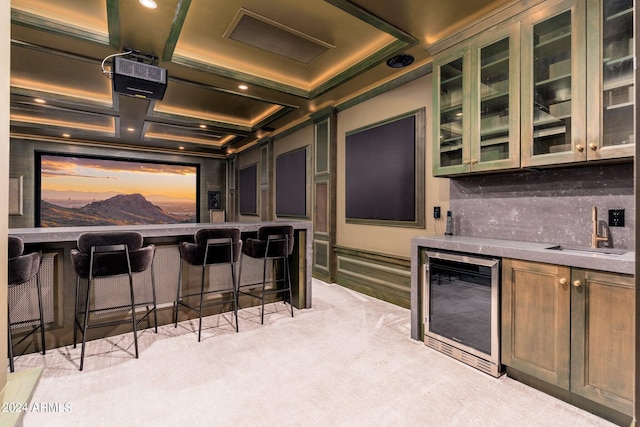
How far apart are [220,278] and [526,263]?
290 cm

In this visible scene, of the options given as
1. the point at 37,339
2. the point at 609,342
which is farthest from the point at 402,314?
the point at 37,339

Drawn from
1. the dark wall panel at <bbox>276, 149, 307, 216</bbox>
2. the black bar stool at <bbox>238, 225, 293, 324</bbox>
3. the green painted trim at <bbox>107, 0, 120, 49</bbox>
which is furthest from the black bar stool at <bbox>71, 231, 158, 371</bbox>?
the dark wall panel at <bbox>276, 149, 307, 216</bbox>

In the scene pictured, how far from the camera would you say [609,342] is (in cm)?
172

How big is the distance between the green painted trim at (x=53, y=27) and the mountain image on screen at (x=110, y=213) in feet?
19.2

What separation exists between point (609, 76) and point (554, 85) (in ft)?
1.02

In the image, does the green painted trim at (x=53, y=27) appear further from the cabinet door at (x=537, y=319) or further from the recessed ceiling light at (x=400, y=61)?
the cabinet door at (x=537, y=319)

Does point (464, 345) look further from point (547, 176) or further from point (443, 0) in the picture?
point (443, 0)

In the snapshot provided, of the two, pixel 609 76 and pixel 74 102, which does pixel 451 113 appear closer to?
pixel 609 76

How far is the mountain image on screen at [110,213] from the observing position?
725cm

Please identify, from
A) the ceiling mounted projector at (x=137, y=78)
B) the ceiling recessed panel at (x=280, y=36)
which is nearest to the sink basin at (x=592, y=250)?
the ceiling recessed panel at (x=280, y=36)

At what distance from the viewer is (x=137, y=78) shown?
9.85 ft

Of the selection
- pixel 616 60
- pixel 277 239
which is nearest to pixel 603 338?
pixel 616 60

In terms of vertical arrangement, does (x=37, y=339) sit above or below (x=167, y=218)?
below

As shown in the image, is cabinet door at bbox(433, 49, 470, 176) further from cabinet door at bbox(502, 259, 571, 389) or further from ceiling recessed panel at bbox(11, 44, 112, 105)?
ceiling recessed panel at bbox(11, 44, 112, 105)
